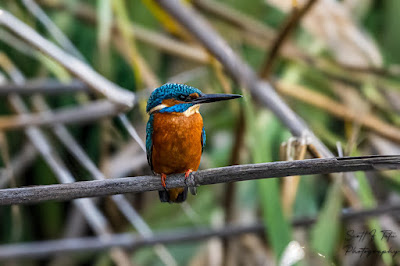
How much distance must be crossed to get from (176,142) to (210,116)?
1.71 meters

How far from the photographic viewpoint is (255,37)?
9.57ft

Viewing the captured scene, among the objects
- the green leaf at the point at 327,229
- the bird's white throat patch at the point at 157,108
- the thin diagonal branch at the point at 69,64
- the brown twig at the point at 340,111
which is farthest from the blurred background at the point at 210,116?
the bird's white throat patch at the point at 157,108

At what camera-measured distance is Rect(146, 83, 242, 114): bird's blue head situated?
1097 mm

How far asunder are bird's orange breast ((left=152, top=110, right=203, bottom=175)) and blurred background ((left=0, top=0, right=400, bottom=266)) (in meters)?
0.70

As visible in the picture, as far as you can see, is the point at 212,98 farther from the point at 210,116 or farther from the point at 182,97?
the point at 210,116

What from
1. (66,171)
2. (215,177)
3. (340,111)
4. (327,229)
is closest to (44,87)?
(66,171)

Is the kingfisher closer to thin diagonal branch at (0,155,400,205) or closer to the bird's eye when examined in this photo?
the bird's eye

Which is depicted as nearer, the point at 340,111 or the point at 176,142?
the point at 176,142

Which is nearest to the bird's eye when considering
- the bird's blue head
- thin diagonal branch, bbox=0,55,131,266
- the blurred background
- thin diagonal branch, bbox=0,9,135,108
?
the bird's blue head

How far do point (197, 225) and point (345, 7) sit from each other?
1.62 m

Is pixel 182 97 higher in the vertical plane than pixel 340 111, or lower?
lower

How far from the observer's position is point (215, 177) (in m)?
0.90

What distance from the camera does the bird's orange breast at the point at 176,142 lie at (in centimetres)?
127

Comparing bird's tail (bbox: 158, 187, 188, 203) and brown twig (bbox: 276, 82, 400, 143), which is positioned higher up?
brown twig (bbox: 276, 82, 400, 143)
